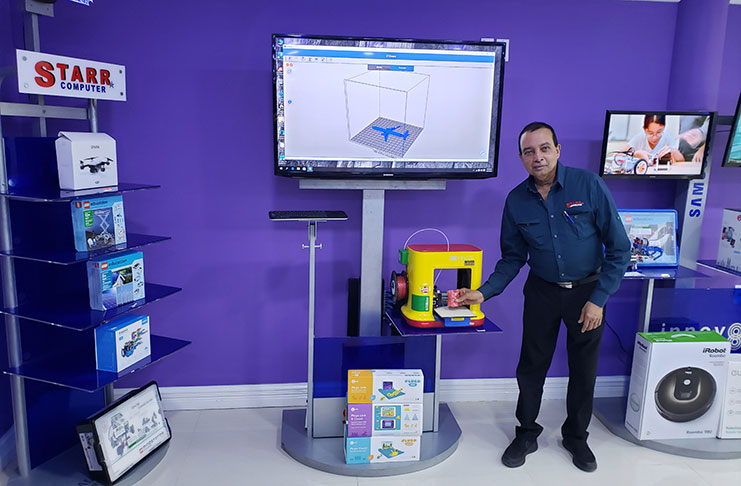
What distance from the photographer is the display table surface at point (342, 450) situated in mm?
2678

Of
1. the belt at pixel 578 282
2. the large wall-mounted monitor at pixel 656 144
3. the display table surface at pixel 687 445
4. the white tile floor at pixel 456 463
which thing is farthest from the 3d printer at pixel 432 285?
the display table surface at pixel 687 445

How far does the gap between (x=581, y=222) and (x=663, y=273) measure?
768mm

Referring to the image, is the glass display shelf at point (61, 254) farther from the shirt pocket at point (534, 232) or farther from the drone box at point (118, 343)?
the shirt pocket at point (534, 232)

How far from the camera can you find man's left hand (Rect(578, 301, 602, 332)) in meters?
2.60

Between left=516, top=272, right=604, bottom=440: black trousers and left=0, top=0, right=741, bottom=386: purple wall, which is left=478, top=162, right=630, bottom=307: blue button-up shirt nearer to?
left=516, top=272, right=604, bottom=440: black trousers

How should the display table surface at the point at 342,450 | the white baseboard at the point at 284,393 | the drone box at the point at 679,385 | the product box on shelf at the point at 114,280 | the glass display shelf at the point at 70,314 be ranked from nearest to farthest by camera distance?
the glass display shelf at the point at 70,314
the product box on shelf at the point at 114,280
the display table surface at the point at 342,450
the drone box at the point at 679,385
the white baseboard at the point at 284,393

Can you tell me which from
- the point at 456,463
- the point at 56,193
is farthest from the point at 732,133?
the point at 56,193

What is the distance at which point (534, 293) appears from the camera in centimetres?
280

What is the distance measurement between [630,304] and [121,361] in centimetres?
282

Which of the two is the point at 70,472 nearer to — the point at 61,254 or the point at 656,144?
the point at 61,254

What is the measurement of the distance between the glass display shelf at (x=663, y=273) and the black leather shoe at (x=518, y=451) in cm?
97

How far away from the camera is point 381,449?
8.89ft

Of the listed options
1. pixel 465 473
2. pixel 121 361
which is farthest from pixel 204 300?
pixel 465 473

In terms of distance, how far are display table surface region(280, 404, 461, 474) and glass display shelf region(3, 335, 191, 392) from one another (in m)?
0.74
